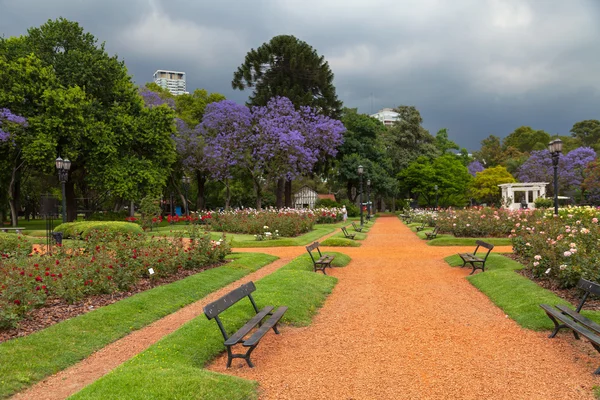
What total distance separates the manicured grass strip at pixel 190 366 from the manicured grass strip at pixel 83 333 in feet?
3.24

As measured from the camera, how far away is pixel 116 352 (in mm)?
5953

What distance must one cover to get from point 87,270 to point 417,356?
6395mm

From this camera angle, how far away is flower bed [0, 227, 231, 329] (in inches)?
268

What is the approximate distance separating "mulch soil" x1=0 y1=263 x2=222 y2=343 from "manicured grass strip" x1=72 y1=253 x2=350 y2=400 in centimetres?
211

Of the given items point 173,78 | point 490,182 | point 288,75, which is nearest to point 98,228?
point 288,75

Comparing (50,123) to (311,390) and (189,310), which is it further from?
(311,390)

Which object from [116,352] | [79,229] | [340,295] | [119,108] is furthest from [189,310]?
[119,108]

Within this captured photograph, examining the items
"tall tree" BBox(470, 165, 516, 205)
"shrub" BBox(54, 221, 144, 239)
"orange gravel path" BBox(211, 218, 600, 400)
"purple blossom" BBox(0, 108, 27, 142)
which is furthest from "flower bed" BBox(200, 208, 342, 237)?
"tall tree" BBox(470, 165, 516, 205)

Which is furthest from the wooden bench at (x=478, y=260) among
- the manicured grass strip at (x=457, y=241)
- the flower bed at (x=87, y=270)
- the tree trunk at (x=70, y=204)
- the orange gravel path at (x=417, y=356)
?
the tree trunk at (x=70, y=204)

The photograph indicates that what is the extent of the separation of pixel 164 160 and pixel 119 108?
4.32 m

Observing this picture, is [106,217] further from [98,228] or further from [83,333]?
[83,333]

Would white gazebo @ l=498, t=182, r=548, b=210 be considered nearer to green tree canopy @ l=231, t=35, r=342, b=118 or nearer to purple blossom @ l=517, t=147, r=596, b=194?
purple blossom @ l=517, t=147, r=596, b=194

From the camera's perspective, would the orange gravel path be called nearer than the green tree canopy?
Yes

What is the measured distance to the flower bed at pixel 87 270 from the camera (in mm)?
6805
